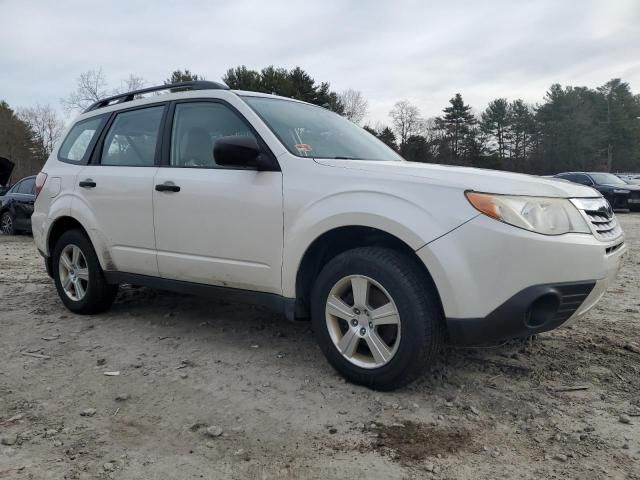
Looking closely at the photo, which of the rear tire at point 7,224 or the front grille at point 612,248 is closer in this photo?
the front grille at point 612,248

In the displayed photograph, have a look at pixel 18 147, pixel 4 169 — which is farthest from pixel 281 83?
pixel 4 169

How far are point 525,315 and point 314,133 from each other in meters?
1.90

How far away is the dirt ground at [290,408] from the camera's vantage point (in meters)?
2.19

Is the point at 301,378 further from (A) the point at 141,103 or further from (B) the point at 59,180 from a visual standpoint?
(B) the point at 59,180

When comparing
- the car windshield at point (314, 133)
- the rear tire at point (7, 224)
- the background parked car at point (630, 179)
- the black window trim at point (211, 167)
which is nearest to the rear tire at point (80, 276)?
the black window trim at point (211, 167)

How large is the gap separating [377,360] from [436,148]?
59679 mm

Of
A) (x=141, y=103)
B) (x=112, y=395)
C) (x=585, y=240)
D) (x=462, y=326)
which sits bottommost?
(x=112, y=395)

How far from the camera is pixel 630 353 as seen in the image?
11.2 feet

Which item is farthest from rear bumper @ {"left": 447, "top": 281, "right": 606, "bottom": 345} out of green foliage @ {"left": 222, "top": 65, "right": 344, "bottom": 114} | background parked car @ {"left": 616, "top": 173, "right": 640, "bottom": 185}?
green foliage @ {"left": 222, "top": 65, "right": 344, "bottom": 114}

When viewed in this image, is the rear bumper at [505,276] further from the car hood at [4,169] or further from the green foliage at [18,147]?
the green foliage at [18,147]

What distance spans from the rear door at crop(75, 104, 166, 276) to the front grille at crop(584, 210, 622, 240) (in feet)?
9.59

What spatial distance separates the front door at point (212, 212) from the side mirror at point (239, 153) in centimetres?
9

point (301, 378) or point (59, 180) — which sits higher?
point (59, 180)

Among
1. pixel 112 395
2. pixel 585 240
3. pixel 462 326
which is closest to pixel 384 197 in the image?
pixel 462 326
